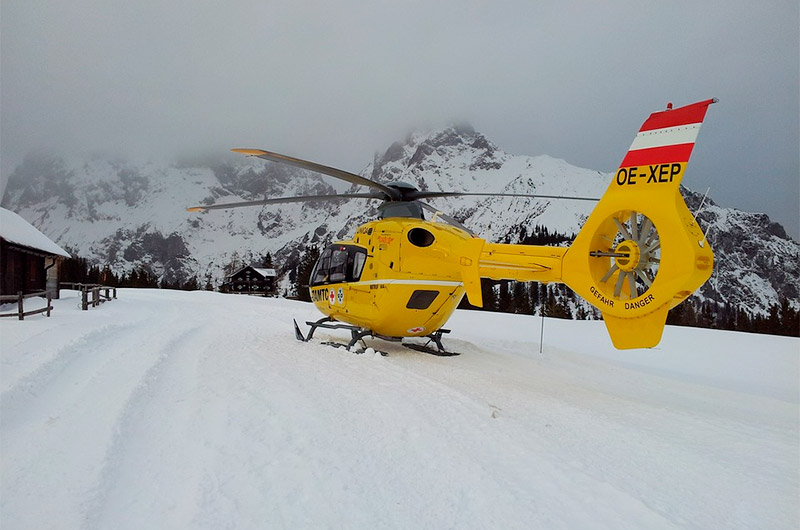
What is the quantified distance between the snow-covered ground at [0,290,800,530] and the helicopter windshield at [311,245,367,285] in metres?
2.46

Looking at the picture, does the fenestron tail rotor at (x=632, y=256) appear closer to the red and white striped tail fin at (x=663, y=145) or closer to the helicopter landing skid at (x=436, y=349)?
the red and white striped tail fin at (x=663, y=145)

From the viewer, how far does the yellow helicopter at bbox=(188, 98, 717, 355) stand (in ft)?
15.6

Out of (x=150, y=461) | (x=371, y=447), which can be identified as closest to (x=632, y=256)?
(x=371, y=447)

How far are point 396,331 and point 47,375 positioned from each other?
5725 mm

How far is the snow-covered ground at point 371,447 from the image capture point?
279 centimetres

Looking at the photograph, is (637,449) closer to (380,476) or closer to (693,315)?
(380,476)

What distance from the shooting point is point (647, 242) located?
5148mm

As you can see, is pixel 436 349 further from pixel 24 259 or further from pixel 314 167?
pixel 24 259

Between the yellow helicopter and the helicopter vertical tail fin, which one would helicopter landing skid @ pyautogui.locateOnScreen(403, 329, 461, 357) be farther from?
the helicopter vertical tail fin

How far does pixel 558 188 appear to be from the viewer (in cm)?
16588

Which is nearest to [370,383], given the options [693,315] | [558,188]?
[693,315]

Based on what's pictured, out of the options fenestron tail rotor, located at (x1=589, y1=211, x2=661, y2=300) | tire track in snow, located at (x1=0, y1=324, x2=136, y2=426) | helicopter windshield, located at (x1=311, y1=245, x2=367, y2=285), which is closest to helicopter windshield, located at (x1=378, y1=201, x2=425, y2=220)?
helicopter windshield, located at (x1=311, y1=245, x2=367, y2=285)

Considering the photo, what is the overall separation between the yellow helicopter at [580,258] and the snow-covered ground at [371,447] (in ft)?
4.78

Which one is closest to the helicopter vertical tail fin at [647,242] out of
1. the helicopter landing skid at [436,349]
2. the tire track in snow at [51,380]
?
the helicopter landing skid at [436,349]
